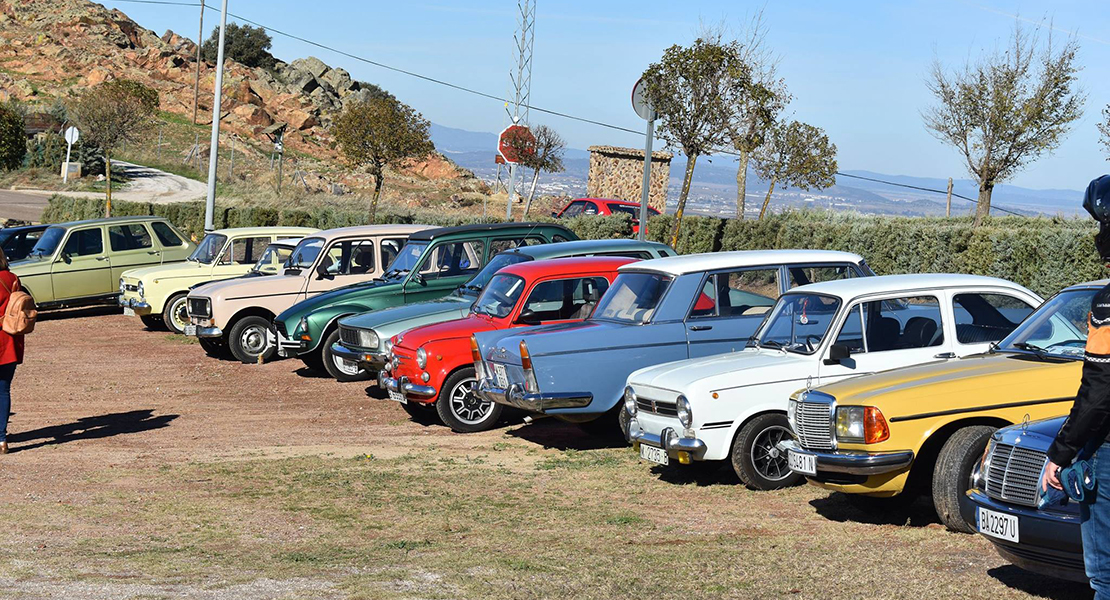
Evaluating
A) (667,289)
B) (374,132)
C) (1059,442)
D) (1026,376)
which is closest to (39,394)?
(667,289)

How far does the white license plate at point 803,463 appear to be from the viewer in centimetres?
802

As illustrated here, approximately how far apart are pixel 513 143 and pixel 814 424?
3473 centimetres

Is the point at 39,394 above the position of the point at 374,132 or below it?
below

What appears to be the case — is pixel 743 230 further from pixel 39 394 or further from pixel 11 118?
pixel 11 118

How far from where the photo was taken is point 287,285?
60.6 feet

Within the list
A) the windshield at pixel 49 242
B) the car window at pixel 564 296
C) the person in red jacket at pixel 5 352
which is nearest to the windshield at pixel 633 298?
the car window at pixel 564 296

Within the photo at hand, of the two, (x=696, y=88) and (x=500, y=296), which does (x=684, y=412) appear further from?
(x=696, y=88)

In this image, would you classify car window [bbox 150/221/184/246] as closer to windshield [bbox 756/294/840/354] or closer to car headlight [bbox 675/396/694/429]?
windshield [bbox 756/294/840/354]

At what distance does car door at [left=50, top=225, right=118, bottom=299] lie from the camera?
931 inches

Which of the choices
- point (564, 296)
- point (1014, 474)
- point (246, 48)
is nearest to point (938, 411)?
point (1014, 474)

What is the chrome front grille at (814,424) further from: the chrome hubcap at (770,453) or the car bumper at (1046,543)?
the car bumper at (1046,543)

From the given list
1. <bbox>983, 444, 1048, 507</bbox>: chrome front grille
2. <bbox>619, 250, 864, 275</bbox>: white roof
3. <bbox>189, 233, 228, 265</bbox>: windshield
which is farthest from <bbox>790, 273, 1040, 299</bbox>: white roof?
<bbox>189, 233, 228, 265</bbox>: windshield

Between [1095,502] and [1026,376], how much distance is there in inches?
110

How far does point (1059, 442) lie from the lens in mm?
4828
